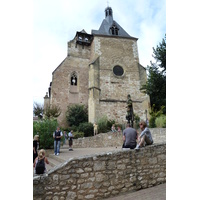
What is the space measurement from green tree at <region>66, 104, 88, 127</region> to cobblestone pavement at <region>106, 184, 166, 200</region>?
17459 millimetres

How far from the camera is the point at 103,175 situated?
3.51 m

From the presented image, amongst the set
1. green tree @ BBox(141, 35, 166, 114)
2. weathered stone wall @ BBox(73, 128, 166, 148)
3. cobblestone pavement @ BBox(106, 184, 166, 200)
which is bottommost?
weathered stone wall @ BBox(73, 128, 166, 148)

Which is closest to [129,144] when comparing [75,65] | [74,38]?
[75,65]

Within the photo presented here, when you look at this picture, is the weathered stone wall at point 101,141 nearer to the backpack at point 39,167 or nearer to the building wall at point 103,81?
the building wall at point 103,81

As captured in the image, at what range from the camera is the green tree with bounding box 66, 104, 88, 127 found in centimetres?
2088

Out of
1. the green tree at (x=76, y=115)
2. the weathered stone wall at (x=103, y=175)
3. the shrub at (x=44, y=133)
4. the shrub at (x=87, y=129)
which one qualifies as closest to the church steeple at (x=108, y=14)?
the green tree at (x=76, y=115)

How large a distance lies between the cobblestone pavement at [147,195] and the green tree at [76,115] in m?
→ 17.5

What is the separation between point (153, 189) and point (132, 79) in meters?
19.8

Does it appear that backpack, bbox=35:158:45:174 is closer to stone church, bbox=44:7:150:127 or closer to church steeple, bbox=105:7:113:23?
stone church, bbox=44:7:150:127

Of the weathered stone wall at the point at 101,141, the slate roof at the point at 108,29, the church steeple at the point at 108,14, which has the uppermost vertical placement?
the church steeple at the point at 108,14

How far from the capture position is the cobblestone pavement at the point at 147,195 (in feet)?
10.9

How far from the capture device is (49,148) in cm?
868

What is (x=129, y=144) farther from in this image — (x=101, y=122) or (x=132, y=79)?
(x=132, y=79)

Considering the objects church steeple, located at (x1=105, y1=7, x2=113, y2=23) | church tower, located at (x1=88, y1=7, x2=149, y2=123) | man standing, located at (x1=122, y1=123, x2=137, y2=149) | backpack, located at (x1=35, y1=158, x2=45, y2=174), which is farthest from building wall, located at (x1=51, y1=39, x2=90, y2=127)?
backpack, located at (x1=35, y1=158, x2=45, y2=174)
